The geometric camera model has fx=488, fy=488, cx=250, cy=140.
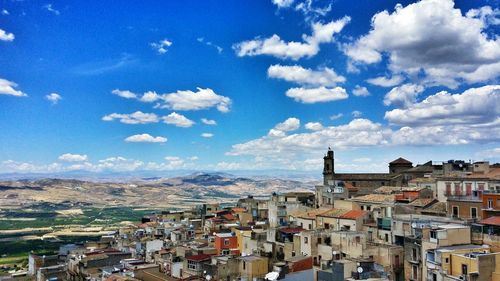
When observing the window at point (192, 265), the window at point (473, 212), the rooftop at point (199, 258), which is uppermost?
the window at point (473, 212)

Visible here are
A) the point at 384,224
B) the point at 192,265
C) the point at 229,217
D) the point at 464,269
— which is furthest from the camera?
the point at 229,217

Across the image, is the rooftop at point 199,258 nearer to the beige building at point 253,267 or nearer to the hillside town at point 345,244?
the hillside town at point 345,244

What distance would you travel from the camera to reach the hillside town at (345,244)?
1350 inches

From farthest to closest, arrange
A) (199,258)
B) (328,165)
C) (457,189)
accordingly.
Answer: (328,165) < (457,189) < (199,258)

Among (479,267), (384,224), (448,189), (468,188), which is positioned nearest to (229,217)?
(384,224)

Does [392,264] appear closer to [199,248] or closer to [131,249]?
[199,248]

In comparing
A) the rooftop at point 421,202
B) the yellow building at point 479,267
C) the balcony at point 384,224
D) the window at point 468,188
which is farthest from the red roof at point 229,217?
the yellow building at point 479,267

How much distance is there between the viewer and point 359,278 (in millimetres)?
32719

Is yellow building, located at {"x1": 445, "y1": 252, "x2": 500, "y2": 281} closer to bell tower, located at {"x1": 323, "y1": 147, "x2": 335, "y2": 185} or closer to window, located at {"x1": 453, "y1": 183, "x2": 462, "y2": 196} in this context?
window, located at {"x1": 453, "y1": 183, "x2": 462, "y2": 196}

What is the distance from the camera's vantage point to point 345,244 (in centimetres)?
4006

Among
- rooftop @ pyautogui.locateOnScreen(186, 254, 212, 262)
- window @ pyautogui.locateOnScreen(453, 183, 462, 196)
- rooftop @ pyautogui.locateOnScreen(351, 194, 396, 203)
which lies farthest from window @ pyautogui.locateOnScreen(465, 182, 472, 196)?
rooftop @ pyautogui.locateOnScreen(186, 254, 212, 262)

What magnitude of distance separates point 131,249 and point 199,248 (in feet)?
52.1

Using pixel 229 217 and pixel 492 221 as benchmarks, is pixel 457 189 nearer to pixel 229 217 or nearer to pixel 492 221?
pixel 492 221

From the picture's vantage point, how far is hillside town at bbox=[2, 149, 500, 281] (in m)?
34.3
